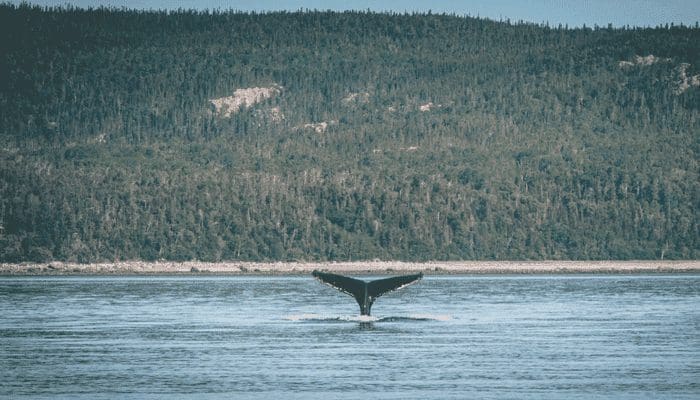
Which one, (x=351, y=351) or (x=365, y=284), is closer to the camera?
(x=351, y=351)

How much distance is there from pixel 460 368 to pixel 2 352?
2046cm

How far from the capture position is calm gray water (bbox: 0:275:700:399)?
4900 centimetres

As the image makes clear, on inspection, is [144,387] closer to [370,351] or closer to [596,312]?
[370,351]

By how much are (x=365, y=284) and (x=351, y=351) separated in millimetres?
7866

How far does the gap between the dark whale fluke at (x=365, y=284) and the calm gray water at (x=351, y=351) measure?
2011 mm

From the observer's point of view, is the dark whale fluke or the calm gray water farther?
→ the dark whale fluke

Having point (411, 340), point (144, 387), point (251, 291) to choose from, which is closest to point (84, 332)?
point (411, 340)

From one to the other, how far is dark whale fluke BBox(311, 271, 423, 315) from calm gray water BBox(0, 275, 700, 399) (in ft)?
6.60

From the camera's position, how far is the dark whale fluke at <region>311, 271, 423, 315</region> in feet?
212

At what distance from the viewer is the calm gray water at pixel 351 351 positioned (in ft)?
161

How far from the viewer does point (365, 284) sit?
2694 inches

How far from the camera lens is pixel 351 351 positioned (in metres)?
61.0

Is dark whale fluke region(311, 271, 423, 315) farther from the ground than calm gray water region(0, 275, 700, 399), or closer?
farther from the ground

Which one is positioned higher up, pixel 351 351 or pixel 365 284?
pixel 365 284
